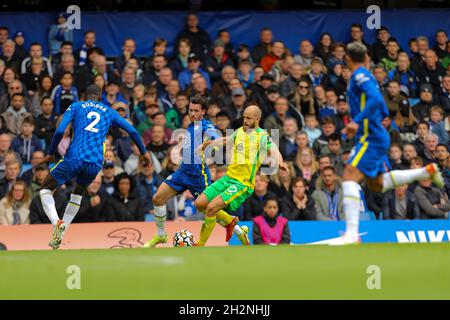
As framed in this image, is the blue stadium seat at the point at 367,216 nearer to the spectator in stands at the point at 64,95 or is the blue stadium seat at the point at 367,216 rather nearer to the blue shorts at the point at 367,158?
the spectator in stands at the point at 64,95

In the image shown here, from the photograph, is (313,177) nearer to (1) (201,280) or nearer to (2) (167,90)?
(2) (167,90)

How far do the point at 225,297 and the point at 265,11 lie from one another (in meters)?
11.2

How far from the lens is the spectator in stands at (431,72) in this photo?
19.3 m

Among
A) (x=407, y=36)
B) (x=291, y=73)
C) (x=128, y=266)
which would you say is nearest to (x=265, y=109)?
(x=291, y=73)

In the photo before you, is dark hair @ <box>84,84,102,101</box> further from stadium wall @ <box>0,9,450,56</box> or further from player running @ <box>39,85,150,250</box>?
stadium wall @ <box>0,9,450,56</box>

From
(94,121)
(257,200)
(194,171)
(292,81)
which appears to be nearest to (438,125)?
(292,81)

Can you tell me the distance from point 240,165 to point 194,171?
0.85m

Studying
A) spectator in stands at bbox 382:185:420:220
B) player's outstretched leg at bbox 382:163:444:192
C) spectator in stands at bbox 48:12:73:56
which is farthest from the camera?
spectator in stands at bbox 48:12:73:56

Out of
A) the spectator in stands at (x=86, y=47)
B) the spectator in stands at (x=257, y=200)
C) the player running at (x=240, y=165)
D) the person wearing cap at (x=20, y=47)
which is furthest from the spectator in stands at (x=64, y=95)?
the player running at (x=240, y=165)

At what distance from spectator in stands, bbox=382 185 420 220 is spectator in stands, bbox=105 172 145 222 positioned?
374 centimetres

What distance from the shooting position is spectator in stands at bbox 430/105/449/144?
18078 mm

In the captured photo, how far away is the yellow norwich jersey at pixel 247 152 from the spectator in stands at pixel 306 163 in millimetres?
4454

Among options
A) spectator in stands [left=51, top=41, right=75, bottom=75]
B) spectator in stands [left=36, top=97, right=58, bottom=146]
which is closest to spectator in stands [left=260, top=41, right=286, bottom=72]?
spectator in stands [left=51, top=41, right=75, bottom=75]

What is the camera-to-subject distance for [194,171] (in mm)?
13047
